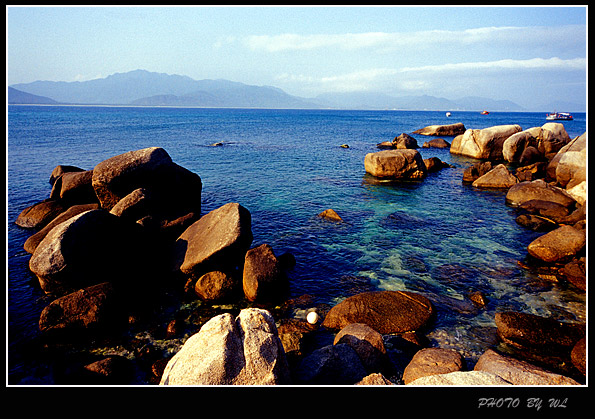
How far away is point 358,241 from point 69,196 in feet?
50.9

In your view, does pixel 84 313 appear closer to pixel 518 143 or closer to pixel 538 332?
pixel 538 332

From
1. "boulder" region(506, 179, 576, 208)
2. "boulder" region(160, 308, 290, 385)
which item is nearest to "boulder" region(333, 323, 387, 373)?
"boulder" region(160, 308, 290, 385)

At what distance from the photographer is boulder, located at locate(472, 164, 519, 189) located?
27516 millimetres

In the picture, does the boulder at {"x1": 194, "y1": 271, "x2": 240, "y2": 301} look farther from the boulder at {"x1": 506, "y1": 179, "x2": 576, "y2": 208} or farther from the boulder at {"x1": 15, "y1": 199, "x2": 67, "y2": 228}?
the boulder at {"x1": 506, "y1": 179, "x2": 576, "y2": 208}

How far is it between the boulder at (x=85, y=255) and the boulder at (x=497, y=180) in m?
25.5

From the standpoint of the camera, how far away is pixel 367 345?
9.18m

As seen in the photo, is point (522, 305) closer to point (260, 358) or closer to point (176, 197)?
point (260, 358)

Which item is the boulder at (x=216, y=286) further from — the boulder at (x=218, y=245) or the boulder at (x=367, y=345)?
the boulder at (x=367, y=345)

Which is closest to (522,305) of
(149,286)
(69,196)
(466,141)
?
(149,286)

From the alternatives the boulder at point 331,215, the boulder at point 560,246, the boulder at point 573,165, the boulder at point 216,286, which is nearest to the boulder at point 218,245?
the boulder at point 216,286

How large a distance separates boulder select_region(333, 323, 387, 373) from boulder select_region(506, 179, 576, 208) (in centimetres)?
1850

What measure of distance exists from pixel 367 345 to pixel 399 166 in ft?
77.7

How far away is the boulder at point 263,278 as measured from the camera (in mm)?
12391

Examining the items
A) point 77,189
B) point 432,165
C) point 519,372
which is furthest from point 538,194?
point 77,189
